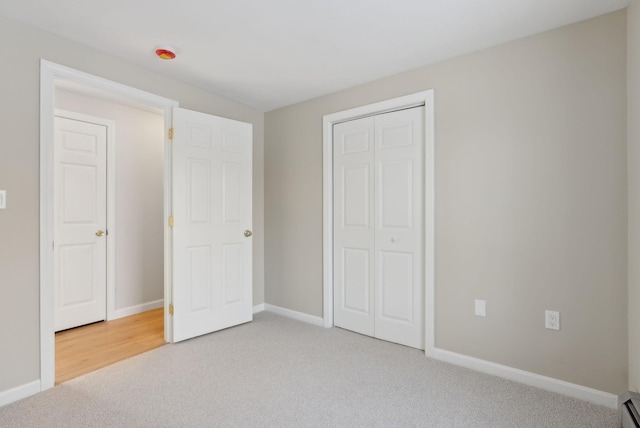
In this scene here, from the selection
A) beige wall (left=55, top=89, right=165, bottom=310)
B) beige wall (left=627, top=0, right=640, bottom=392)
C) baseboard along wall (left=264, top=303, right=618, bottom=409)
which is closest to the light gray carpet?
baseboard along wall (left=264, top=303, right=618, bottom=409)

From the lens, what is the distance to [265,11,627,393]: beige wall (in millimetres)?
1965

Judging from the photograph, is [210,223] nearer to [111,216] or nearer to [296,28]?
[111,216]

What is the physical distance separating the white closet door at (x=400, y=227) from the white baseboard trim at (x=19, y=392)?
2481mm

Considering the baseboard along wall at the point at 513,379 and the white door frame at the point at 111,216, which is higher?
the white door frame at the point at 111,216

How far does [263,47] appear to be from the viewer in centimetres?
242

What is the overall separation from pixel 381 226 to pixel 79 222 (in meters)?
3.02

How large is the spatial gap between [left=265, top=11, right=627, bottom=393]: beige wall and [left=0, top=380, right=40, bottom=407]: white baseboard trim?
9.09 feet

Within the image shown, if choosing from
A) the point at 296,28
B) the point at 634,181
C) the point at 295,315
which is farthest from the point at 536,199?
the point at 295,315

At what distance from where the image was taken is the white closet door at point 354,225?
3072mm

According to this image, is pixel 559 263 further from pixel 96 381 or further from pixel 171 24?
pixel 96 381

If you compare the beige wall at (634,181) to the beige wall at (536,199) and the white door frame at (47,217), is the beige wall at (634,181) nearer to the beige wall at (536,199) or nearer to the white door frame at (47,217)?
the beige wall at (536,199)

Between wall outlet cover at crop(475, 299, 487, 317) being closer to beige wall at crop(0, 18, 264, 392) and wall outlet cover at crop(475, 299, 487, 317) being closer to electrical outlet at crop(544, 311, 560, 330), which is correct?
electrical outlet at crop(544, 311, 560, 330)

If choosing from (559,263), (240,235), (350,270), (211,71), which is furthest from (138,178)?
(559,263)

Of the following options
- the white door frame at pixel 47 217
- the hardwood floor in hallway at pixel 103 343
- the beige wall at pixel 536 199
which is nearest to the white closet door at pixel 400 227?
the beige wall at pixel 536 199
